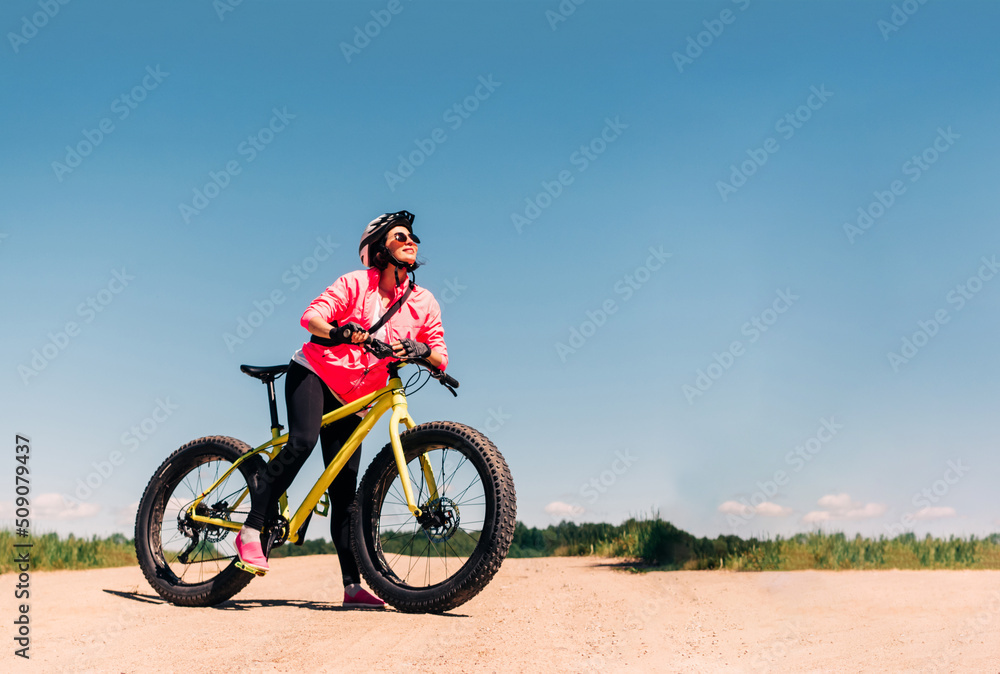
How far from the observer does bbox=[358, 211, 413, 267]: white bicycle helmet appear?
5.40 metres

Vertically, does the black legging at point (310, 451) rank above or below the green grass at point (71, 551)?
above

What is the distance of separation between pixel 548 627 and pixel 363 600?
1497mm

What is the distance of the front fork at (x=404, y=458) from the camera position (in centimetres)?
476

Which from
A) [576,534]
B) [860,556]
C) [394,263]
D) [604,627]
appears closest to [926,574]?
[860,556]

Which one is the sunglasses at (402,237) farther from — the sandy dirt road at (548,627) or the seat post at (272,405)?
the sandy dirt road at (548,627)

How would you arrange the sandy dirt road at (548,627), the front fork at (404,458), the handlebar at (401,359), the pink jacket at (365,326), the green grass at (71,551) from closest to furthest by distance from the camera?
the sandy dirt road at (548,627) → the front fork at (404,458) → the handlebar at (401,359) → the pink jacket at (365,326) → the green grass at (71,551)

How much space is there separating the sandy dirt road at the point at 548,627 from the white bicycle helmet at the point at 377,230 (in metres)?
2.51

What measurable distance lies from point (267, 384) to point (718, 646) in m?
3.84

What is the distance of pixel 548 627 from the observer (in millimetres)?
4637

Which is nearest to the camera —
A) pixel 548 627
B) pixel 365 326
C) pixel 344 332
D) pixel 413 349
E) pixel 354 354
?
pixel 548 627

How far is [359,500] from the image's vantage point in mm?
5250

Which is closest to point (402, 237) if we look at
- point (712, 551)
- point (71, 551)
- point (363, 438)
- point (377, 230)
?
point (377, 230)

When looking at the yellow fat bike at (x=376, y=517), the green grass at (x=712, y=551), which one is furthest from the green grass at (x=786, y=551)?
the yellow fat bike at (x=376, y=517)

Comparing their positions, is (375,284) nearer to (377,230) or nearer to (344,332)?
(377,230)
